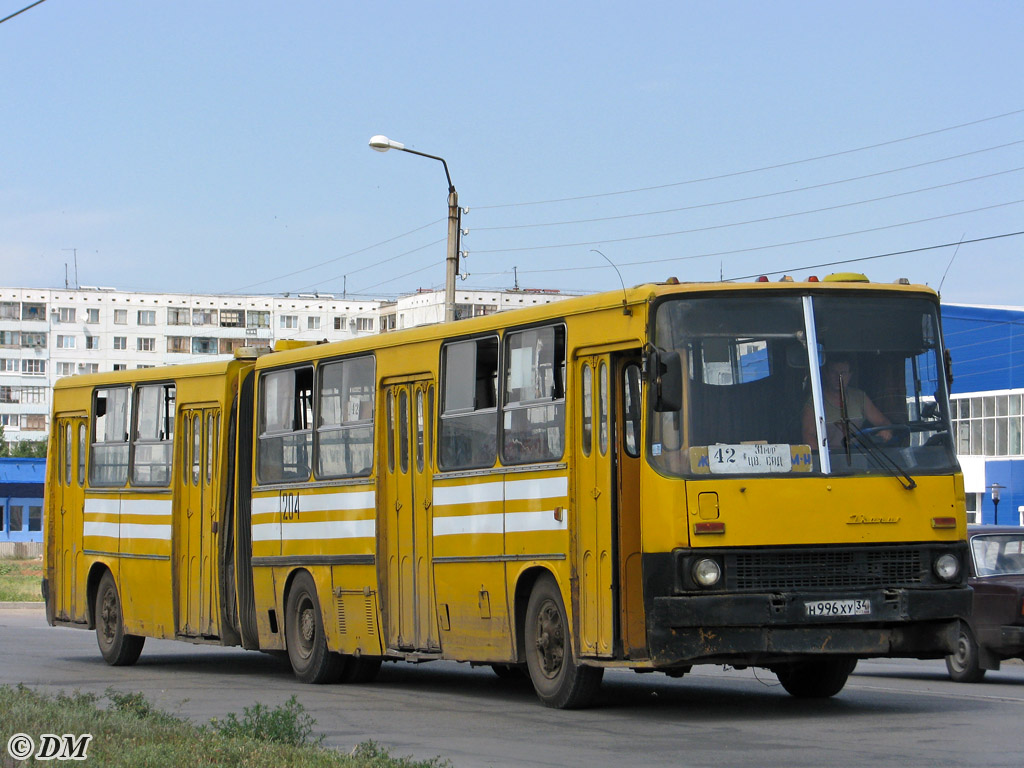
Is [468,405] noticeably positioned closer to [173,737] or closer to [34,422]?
[173,737]

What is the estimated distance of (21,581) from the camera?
180 ft

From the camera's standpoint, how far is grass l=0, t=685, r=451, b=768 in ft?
30.2

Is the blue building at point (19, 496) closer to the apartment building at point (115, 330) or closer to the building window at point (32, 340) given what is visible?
the apartment building at point (115, 330)

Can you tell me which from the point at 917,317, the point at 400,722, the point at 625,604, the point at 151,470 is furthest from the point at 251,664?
the point at 917,317

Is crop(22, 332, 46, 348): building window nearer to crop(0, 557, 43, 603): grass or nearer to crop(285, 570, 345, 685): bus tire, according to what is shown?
crop(0, 557, 43, 603): grass

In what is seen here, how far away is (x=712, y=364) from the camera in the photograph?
12.2m

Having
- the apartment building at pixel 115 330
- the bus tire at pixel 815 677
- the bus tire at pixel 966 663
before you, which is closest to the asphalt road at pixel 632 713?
the bus tire at pixel 815 677

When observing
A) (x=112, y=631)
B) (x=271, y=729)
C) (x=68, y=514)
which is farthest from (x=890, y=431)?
(x=68, y=514)

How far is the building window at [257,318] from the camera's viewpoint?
5354 inches

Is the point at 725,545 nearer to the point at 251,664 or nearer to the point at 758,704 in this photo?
the point at 758,704

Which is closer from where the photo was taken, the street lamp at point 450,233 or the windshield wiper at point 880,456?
the windshield wiper at point 880,456

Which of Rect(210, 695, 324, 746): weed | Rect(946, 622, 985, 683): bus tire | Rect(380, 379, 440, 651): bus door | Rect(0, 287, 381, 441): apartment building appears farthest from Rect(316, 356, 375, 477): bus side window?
Rect(0, 287, 381, 441): apartment building

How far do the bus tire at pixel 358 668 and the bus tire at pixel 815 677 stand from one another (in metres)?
4.68

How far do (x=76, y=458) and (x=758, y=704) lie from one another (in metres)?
10.8
